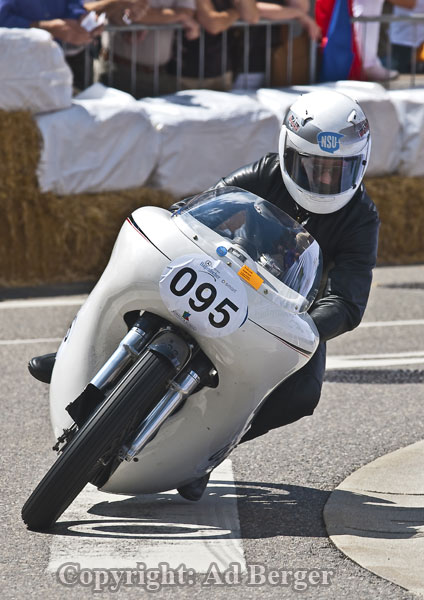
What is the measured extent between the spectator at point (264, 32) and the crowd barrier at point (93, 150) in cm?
54

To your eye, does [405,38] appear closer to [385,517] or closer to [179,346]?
[385,517]

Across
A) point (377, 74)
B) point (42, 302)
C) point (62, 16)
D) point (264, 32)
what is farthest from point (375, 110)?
point (42, 302)

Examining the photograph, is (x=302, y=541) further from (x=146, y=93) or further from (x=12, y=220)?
(x=146, y=93)

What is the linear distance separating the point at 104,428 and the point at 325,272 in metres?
1.36

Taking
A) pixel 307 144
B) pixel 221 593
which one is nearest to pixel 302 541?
pixel 221 593

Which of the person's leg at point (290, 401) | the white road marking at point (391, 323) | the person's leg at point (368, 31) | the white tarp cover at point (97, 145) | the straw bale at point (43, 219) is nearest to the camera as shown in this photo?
the person's leg at point (290, 401)

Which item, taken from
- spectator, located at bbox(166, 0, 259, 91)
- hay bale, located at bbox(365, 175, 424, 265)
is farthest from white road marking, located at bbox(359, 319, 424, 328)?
spectator, located at bbox(166, 0, 259, 91)

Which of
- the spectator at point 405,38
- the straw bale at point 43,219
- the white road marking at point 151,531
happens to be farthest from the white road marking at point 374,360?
the spectator at point 405,38

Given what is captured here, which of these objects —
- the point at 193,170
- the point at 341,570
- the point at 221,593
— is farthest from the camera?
the point at 193,170

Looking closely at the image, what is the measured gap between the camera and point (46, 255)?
8.76 m

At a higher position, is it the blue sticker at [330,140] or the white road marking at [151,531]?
the blue sticker at [330,140]

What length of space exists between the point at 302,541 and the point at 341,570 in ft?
0.95

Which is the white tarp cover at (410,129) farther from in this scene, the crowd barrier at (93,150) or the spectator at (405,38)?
the spectator at (405,38)

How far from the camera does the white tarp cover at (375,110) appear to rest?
947 centimetres
